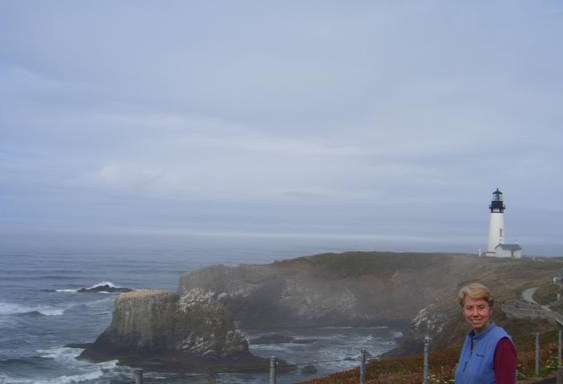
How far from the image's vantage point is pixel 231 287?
202ft

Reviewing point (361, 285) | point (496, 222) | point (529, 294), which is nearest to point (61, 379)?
point (529, 294)

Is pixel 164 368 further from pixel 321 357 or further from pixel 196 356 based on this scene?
pixel 321 357

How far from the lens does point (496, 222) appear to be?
2933 inches

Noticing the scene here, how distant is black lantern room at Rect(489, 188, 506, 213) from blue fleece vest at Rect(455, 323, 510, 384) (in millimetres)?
73641

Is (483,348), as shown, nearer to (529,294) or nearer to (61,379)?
(61,379)

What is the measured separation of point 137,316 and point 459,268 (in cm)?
3893

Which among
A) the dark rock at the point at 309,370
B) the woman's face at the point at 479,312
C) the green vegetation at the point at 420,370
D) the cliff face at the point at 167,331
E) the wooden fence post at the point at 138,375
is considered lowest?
the dark rock at the point at 309,370

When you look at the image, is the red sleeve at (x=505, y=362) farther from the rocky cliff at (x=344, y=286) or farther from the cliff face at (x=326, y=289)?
the cliff face at (x=326, y=289)

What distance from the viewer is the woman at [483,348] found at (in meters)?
4.79

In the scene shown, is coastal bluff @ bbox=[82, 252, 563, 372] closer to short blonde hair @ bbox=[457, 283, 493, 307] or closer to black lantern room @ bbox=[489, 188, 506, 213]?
black lantern room @ bbox=[489, 188, 506, 213]

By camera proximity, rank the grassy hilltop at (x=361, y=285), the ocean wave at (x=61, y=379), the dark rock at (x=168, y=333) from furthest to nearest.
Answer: the grassy hilltop at (x=361, y=285)
the dark rock at (x=168, y=333)
the ocean wave at (x=61, y=379)

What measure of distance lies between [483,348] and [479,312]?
0.99 feet

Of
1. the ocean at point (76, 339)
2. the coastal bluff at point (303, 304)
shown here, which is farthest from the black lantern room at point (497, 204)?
the ocean at point (76, 339)

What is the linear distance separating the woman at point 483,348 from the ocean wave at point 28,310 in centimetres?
5946
